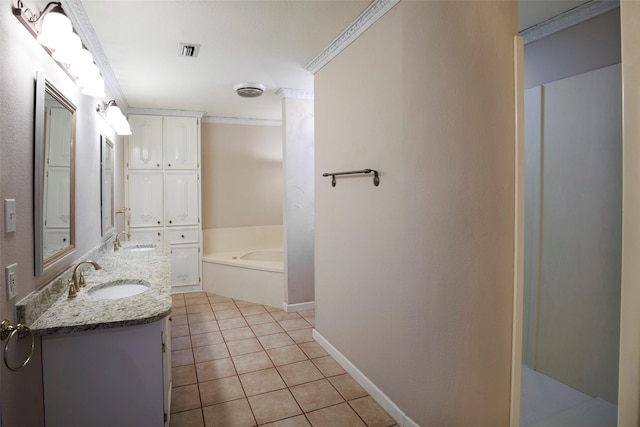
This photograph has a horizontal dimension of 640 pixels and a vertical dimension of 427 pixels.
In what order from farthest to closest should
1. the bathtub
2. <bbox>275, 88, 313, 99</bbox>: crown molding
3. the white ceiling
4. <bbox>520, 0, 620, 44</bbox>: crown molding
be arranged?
the bathtub < <bbox>275, 88, 313, 99</bbox>: crown molding < the white ceiling < <bbox>520, 0, 620, 44</bbox>: crown molding

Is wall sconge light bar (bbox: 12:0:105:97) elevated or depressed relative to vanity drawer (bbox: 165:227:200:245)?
elevated

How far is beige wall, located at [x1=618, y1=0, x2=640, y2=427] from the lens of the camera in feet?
2.62

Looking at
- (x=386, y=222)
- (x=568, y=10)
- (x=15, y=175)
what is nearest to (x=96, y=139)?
(x=15, y=175)

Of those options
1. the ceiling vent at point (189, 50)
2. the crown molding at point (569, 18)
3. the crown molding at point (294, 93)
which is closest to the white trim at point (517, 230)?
the crown molding at point (569, 18)

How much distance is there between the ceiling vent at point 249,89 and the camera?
3354 mm

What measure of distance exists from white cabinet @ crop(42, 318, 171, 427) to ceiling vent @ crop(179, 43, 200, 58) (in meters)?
1.92

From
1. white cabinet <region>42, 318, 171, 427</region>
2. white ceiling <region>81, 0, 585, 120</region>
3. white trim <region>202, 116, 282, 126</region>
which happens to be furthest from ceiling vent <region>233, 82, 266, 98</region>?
white cabinet <region>42, 318, 171, 427</region>

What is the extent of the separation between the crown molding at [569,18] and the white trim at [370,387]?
2.31 metres

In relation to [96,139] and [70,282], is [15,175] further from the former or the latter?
[96,139]

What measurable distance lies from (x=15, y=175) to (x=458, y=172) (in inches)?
66.8

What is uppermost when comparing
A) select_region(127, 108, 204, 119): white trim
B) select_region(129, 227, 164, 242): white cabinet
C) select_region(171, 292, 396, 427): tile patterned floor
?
select_region(127, 108, 204, 119): white trim

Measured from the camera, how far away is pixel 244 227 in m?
5.06

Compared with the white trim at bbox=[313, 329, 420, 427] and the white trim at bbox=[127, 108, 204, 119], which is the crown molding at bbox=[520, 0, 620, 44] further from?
the white trim at bbox=[127, 108, 204, 119]

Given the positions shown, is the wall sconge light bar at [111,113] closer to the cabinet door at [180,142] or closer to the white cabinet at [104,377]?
the cabinet door at [180,142]
